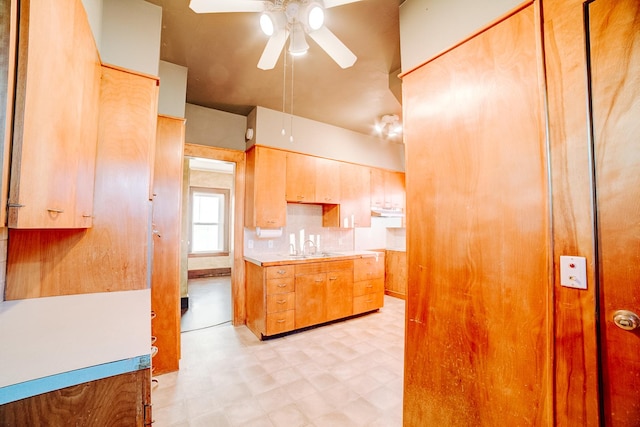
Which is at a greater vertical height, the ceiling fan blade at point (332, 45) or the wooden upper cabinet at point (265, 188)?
the ceiling fan blade at point (332, 45)

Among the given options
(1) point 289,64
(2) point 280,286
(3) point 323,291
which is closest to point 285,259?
(2) point 280,286

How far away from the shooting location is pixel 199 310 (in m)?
4.07

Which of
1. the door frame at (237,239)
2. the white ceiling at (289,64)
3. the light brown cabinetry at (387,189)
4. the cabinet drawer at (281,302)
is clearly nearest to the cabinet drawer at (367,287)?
the cabinet drawer at (281,302)

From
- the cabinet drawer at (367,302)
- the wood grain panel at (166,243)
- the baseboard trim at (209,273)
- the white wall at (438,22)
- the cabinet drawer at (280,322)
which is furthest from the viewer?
the baseboard trim at (209,273)

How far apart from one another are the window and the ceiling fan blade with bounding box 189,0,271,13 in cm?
556

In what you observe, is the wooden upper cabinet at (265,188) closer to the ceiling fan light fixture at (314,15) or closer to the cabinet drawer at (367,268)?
the cabinet drawer at (367,268)

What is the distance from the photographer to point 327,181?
3.91m

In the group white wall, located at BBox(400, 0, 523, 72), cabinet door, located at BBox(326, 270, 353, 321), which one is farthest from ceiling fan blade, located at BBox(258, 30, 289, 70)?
cabinet door, located at BBox(326, 270, 353, 321)

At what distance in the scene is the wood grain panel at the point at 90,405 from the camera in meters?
0.70

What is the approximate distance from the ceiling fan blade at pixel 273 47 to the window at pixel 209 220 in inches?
209

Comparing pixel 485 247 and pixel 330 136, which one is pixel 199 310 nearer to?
pixel 330 136

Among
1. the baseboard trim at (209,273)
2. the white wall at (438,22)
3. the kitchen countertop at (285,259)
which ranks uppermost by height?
the white wall at (438,22)

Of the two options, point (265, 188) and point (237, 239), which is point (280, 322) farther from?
point (265, 188)

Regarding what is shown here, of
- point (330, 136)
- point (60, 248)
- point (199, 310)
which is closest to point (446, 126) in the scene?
point (60, 248)
